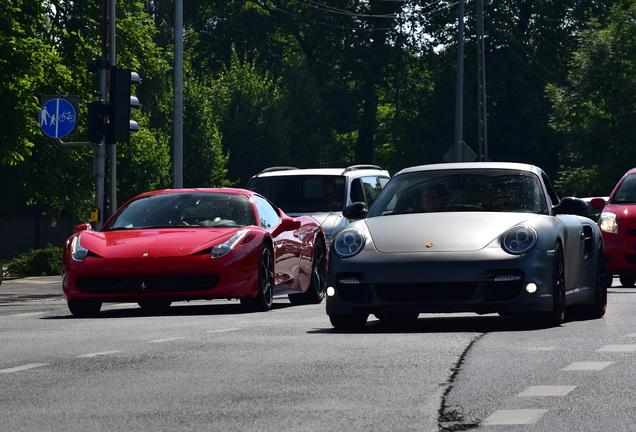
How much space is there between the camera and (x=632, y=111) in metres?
50.7

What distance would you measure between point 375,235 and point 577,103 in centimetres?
4184

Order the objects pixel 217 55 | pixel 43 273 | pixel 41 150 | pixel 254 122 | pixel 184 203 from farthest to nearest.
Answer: pixel 217 55
pixel 254 122
pixel 41 150
pixel 43 273
pixel 184 203

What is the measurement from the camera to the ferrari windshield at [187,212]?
48.0 ft

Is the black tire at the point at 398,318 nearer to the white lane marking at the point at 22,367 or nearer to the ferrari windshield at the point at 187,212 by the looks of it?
the ferrari windshield at the point at 187,212

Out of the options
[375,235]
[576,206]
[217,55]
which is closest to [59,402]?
[375,235]

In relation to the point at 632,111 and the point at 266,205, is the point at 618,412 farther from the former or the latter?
the point at 632,111

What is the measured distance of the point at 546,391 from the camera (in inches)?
274

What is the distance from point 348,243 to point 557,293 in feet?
5.44

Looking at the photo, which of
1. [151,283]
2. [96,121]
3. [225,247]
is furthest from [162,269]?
[96,121]

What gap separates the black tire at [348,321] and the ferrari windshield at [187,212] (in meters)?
3.46

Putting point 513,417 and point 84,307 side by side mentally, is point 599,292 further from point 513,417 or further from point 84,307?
point 513,417

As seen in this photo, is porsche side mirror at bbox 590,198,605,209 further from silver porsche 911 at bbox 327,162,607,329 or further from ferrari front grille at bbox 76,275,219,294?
silver porsche 911 at bbox 327,162,607,329

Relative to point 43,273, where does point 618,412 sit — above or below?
above

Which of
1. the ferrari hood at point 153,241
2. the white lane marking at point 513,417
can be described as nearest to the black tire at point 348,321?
the ferrari hood at point 153,241
